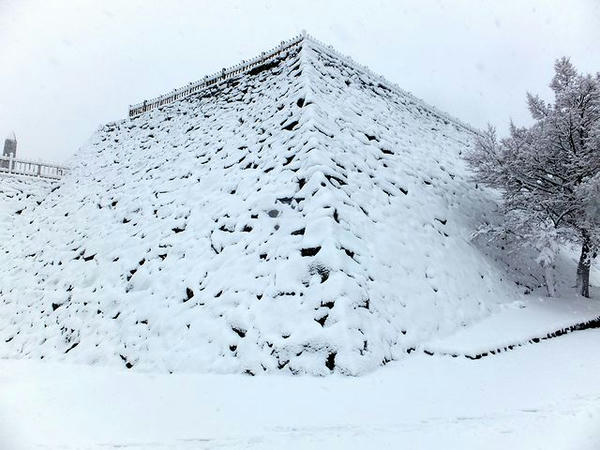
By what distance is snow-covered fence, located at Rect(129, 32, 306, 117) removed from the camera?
1438cm

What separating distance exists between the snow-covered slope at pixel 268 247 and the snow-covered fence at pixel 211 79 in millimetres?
995

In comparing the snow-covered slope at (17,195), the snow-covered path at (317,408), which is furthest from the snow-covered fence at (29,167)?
the snow-covered path at (317,408)

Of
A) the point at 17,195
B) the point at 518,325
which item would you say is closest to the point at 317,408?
the point at 518,325

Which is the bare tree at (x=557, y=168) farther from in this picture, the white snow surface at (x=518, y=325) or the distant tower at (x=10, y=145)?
the distant tower at (x=10, y=145)

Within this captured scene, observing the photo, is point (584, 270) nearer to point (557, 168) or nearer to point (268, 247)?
point (557, 168)

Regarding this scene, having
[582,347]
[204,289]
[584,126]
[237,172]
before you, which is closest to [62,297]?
[204,289]

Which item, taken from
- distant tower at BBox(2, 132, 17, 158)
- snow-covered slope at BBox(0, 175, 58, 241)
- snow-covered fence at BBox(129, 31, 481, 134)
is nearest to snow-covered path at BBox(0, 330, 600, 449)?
snow-covered slope at BBox(0, 175, 58, 241)

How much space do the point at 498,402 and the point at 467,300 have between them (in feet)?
11.8

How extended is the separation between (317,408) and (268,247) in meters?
3.16

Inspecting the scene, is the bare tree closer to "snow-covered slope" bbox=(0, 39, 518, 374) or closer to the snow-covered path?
"snow-covered slope" bbox=(0, 39, 518, 374)

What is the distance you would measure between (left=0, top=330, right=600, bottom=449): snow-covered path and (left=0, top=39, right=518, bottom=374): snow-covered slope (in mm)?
472

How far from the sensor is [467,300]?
7688 mm

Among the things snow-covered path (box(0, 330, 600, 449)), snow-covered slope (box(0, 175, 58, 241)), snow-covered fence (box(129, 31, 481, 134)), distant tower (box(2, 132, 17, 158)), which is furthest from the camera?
distant tower (box(2, 132, 17, 158))

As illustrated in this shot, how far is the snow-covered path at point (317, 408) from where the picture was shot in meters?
3.38
